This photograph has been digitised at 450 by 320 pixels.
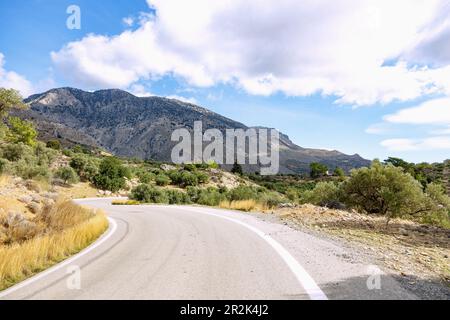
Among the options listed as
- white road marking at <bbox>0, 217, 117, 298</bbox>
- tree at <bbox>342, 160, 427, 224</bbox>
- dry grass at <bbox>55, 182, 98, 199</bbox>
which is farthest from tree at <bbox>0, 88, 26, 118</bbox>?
tree at <bbox>342, 160, 427, 224</bbox>

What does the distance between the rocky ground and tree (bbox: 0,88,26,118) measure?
29930 mm

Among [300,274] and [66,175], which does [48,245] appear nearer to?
[300,274]

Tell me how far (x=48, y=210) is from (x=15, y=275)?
749 centimetres

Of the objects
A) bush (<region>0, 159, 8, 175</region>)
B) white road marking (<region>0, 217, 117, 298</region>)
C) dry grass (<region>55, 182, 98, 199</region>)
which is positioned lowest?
white road marking (<region>0, 217, 117, 298</region>)

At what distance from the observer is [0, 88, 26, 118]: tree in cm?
3378

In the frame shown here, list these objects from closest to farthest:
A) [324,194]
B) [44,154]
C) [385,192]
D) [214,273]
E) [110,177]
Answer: [214,273], [385,192], [324,194], [110,177], [44,154]

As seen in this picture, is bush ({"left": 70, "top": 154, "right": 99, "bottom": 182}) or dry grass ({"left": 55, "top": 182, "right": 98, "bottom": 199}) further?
bush ({"left": 70, "top": 154, "right": 99, "bottom": 182})

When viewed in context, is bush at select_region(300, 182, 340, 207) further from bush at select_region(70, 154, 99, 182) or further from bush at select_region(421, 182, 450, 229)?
bush at select_region(70, 154, 99, 182)

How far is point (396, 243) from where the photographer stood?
9914 mm

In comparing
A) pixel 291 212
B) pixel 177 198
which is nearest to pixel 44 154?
pixel 177 198

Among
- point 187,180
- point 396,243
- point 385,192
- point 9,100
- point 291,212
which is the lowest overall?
point 396,243

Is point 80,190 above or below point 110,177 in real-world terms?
below

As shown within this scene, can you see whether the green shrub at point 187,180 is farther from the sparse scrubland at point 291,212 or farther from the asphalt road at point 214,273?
the asphalt road at point 214,273

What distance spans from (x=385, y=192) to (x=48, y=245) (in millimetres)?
17351
